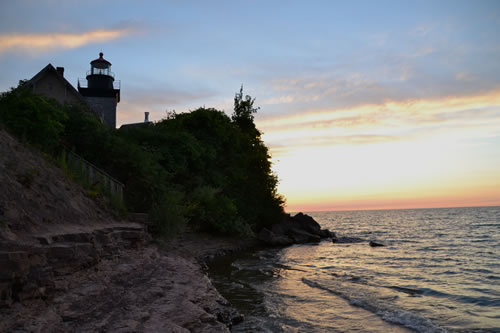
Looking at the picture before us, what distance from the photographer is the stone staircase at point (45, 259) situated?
5.04 meters

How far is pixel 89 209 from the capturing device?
11.1 m

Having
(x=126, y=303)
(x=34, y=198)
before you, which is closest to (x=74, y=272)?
(x=126, y=303)

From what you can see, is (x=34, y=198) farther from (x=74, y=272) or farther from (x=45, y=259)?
(x=45, y=259)

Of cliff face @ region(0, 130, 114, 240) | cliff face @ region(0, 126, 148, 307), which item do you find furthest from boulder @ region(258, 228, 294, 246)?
cliff face @ region(0, 130, 114, 240)

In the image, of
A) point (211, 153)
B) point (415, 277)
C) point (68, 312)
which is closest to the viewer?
point (68, 312)

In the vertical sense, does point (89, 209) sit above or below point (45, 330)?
above

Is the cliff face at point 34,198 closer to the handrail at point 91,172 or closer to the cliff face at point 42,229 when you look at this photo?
the cliff face at point 42,229

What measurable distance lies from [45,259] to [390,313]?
8.59 meters

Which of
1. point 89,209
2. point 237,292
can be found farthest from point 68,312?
point 237,292

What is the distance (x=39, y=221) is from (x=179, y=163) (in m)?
15.6

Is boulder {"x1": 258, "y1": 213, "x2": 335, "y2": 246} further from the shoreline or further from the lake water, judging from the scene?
the shoreline

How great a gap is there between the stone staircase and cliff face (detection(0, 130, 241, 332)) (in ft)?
0.05

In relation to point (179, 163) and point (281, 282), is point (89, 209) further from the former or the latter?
point (179, 163)

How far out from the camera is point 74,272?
689 cm
